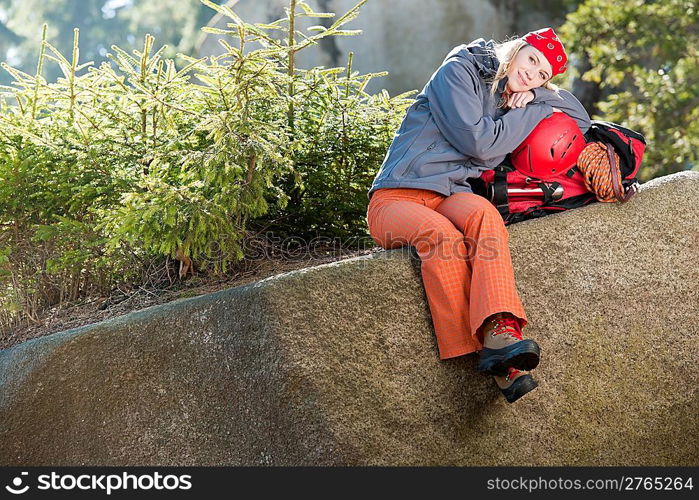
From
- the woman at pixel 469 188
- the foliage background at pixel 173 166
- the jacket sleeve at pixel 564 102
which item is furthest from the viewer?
the foliage background at pixel 173 166

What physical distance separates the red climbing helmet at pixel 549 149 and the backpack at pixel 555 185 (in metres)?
0.03

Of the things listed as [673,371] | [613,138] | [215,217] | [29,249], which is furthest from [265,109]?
[673,371]

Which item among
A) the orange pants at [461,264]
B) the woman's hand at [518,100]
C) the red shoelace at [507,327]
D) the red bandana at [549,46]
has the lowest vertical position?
the red shoelace at [507,327]

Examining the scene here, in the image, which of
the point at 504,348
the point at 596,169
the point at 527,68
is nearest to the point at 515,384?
the point at 504,348

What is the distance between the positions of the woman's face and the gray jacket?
62 millimetres

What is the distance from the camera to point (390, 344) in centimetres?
313

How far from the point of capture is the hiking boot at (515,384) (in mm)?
3000

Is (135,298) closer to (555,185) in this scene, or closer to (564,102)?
(555,185)

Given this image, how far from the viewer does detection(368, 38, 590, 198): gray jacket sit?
3.41 meters

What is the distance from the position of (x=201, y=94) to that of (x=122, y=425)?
1.81 metres

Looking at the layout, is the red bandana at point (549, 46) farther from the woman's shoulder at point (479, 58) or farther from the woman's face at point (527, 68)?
the woman's shoulder at point (479, 58)

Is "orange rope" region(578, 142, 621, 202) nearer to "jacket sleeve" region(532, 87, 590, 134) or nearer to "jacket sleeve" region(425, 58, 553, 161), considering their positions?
"jacket sleeve" region(532, 87, 590, 134)

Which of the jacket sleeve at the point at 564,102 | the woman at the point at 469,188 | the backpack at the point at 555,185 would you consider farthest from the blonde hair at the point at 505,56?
the backpack at the point at 555,185

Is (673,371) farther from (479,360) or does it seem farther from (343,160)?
(343,160)
